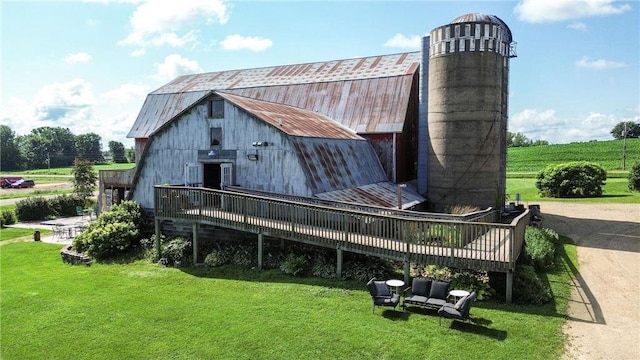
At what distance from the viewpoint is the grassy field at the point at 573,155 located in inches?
2499

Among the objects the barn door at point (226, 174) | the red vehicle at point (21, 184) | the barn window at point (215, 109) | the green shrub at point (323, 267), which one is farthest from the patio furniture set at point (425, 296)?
the red vehicle at point (21, 184)

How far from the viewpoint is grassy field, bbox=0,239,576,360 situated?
352 inches

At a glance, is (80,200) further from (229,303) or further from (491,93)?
(491,93)

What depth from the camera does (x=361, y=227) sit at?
13.0 meters

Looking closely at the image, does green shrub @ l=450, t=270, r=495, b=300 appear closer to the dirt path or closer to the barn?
the dirt path

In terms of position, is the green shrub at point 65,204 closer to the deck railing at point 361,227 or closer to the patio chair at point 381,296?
the deck railing at point 361,227

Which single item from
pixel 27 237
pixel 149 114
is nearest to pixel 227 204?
pixel 27 237

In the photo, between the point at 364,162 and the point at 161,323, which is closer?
the point at 161,323

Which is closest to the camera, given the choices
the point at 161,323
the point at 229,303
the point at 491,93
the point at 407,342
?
the point at 407,342

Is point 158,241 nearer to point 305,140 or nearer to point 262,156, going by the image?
point 262,156

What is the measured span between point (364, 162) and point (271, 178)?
19.8ft

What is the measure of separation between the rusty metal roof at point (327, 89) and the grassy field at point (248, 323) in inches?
440

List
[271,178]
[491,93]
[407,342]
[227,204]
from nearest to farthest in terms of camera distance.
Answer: [407,342], [227,204], [271,178], [491,93]

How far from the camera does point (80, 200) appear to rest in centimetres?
3347
